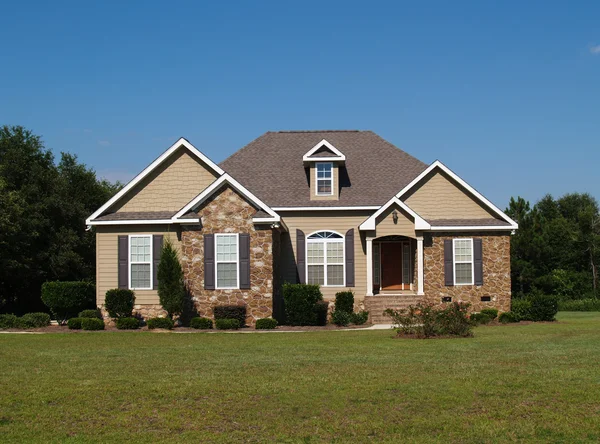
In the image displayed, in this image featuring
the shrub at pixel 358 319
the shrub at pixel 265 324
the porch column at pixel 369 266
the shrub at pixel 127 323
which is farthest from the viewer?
the porch column at pixel 369 266

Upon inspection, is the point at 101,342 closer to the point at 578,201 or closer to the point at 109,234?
the point at 109,234

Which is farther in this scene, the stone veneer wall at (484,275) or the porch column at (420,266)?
the stone veneer wall at (484,275)

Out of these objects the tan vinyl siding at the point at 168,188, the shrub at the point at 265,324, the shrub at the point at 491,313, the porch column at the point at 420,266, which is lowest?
the shrub at the point at 265,324

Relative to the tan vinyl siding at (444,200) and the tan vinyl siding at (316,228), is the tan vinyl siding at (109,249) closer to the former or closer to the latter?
the tan vinyl siding at (316,228)

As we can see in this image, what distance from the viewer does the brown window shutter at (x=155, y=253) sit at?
26.1 metres

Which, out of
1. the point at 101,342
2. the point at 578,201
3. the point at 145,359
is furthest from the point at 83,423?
the point at 578,201

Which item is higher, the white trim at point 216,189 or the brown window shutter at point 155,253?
the white trim at point 216,189

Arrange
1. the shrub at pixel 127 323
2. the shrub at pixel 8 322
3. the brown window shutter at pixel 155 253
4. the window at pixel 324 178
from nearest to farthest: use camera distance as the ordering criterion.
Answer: the shrub at pixel 127 323 → the shrub at pixel 8 322 → the brown window shutter at pixel 155 253 → the window at pixel 324 178

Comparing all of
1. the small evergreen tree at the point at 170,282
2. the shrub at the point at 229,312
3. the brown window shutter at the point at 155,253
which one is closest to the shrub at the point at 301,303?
the shrub at the point at 229,312

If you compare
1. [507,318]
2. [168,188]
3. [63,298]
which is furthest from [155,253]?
[507,318]

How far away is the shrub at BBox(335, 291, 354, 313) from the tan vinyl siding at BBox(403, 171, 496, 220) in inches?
173

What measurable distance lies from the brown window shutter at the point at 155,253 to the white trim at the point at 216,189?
1.69 meters

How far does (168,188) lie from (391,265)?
9173mm

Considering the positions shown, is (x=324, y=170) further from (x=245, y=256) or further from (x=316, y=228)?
(x=245, y=256)
